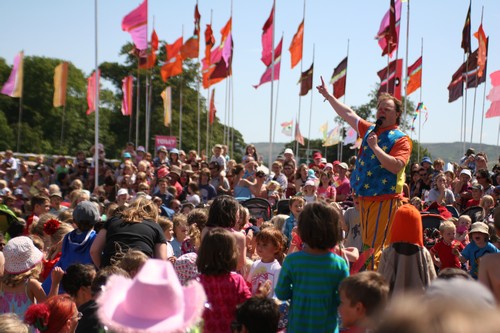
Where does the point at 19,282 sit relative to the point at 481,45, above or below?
below

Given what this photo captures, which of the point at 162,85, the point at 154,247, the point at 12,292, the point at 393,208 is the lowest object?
the point at 12,292

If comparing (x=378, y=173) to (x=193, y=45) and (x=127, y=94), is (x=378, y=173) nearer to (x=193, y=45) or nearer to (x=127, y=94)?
(x=193, y=45)

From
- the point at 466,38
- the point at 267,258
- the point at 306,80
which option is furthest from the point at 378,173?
the point at 306,80

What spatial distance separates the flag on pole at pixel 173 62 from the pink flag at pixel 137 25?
551 cm

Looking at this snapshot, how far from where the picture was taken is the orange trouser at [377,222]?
6.05 m

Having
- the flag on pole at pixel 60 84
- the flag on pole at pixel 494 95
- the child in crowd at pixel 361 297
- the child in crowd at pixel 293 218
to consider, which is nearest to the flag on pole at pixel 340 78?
the flag on pole at pixel 494 95

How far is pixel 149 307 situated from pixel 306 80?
84.2 ft

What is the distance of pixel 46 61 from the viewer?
6875 cm

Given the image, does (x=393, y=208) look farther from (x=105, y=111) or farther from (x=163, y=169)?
(x=105, y=111)

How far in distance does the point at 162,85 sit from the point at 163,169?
4731 centimetres

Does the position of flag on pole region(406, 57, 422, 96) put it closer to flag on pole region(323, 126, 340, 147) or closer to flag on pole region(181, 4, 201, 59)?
flag on pole region(323, 126, 340, 147)

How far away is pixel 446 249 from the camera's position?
7.84 m

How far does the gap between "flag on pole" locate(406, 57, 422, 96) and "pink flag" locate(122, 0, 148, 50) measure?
1000 cm

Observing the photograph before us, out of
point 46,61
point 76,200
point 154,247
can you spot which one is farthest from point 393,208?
point 46,61
